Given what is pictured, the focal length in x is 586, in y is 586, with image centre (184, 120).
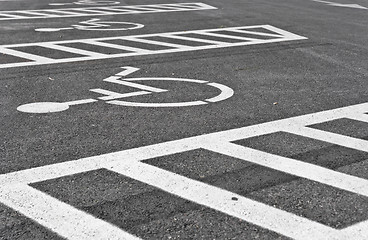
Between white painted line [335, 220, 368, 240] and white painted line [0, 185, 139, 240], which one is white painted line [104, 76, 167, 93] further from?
white painted line [335, 220, 368, 240]

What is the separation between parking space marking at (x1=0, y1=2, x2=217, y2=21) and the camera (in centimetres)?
1619

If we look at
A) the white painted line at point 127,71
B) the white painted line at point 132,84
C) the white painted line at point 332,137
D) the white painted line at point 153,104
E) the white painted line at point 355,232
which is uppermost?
the white painted line at point 355,232

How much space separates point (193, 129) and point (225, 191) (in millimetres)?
1666

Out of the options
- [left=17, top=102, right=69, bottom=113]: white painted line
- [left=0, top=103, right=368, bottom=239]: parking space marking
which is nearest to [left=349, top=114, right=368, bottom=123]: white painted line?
[left=0, top=103, right=368, bottom=239]: parking space marking

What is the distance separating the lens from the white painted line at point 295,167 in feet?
14.5

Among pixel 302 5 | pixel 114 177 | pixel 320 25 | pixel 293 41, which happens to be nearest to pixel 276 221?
pixel 114 177

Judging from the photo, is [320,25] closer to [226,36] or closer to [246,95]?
[226,36]

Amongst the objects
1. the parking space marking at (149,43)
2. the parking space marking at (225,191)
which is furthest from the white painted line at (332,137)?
the parking space marking at (149,43)

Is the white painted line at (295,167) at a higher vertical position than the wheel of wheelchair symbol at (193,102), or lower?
higher

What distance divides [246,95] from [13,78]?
3.26 m

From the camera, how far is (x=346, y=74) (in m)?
8.74

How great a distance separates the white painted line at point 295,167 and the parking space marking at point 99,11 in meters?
11.4

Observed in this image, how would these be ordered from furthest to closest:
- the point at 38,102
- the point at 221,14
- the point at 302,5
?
the point at 302,5, the point at 221,14, the point at 38,102

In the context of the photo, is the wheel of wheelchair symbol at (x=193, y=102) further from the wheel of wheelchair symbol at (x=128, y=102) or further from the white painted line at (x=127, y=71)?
the white painted line at (x=127, y=71)
